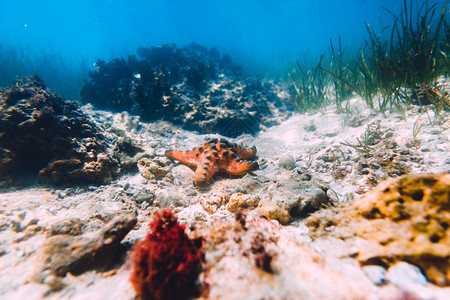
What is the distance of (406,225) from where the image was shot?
1.71 meters

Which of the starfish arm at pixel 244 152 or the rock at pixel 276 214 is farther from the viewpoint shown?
the starfish arm at pixel 244 152

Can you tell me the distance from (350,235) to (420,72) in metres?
5.46

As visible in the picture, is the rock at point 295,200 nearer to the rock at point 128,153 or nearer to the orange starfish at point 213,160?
the orange starfish at point 213,160

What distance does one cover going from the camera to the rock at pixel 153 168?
4074 millimetres

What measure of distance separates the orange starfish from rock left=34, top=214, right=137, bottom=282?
1784 mm

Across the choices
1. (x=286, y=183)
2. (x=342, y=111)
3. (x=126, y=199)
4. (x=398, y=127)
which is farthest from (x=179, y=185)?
(x=342, y=111)

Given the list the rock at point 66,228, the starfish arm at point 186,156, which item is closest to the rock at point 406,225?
the starfish arm at point 186,156

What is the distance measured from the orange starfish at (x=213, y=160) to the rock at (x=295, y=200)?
1.11 m

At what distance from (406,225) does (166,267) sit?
7.68ft

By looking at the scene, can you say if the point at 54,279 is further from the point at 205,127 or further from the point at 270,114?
the point at 270,114

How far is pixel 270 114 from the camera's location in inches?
345

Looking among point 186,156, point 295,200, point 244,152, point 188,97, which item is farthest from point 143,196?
point 188,97

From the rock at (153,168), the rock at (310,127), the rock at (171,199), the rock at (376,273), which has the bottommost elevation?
the rock at (376,273)

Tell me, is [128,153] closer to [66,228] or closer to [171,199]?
[171,199]
